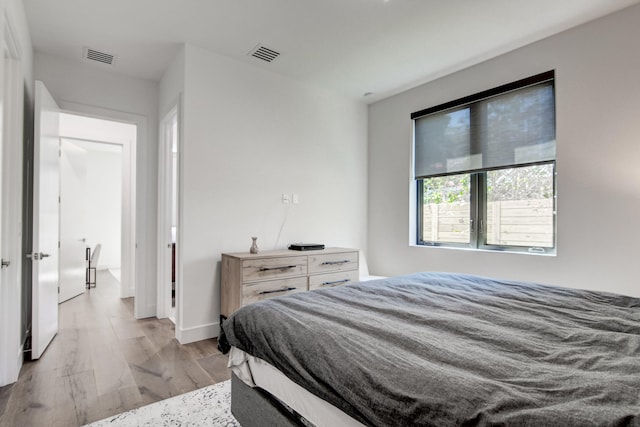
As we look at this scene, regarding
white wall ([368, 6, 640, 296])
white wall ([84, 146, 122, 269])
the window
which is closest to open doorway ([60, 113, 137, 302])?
white wall ([84, 146, 122, 269])

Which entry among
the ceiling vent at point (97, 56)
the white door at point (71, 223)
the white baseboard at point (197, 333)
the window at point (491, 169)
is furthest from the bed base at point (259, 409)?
the white door at point (71, 223)

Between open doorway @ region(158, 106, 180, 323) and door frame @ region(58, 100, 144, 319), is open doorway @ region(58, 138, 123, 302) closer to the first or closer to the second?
door frame @ region(58, 100, 144, 319)

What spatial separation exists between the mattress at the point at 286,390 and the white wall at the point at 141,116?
8.61 feet

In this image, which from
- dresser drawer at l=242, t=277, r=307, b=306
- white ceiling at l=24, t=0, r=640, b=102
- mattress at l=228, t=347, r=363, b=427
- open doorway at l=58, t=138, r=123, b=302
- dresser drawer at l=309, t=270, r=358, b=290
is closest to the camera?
mattress at l=228, t=347, r=363, b=427

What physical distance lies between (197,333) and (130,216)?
2566 mm

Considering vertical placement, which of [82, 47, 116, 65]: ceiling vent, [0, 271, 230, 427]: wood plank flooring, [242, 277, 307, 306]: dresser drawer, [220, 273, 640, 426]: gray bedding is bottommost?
[0, 271, 230, 427]: wood plank flooring

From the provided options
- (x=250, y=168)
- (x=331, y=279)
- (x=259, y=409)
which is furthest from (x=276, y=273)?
(x=259, y=409)

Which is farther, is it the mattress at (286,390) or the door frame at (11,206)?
the door frame at (11,206)

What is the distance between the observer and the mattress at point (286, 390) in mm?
1082

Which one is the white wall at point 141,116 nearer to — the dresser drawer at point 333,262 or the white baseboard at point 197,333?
the white baseboard at point 197,333

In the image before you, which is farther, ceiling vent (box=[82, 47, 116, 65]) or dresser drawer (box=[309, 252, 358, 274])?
dresser drawer (box=[309, 252, 358, 274])

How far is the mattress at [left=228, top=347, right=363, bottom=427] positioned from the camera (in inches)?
42.6

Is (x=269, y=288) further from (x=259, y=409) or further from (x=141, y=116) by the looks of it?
(x=141, y=116)

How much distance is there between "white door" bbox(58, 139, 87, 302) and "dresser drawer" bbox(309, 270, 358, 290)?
361 centimetres
